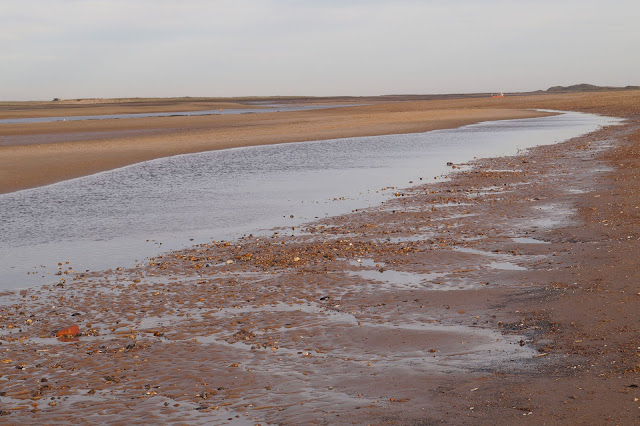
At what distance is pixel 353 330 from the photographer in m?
8.84

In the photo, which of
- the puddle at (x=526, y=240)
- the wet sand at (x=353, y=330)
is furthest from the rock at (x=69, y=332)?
the puddle at (x=526, y=240)

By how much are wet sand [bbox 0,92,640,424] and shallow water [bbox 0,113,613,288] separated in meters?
1.32

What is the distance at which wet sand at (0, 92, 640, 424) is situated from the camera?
21.5 feet

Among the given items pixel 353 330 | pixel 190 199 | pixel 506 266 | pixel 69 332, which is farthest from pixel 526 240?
pixel 190 199

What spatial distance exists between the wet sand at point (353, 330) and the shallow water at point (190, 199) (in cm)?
132

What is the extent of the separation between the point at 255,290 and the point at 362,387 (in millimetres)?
4135

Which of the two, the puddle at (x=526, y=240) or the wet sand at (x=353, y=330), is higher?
the puddle at (x=526, y=240)

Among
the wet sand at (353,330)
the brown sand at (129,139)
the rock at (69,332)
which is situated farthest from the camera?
the brown sand at (129,139)

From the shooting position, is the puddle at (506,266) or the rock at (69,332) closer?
the rock at (69,332)

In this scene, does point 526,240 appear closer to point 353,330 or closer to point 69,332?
point 353,330

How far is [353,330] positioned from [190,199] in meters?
13.1

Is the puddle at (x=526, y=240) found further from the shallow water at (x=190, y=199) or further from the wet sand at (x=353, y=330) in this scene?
the shallow water at (x=190, y=199)

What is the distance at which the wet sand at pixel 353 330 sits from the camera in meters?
6.56

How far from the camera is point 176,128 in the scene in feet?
194
